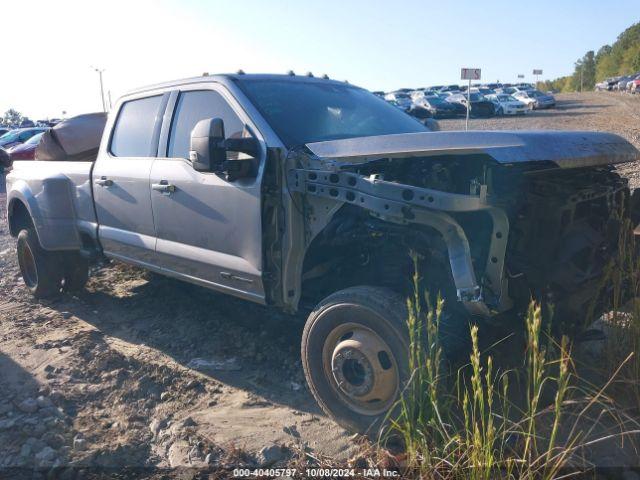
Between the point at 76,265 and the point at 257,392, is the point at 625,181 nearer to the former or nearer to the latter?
the point at 257,392

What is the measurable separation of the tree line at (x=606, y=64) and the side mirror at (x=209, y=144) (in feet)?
298

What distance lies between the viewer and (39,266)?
5863 mm

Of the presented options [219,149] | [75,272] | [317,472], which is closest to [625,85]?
[75,272]

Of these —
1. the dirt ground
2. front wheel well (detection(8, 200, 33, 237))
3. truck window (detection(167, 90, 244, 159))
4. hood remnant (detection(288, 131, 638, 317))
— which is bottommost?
the dirt ground

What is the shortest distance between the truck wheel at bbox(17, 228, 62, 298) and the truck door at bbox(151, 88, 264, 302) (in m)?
2.01

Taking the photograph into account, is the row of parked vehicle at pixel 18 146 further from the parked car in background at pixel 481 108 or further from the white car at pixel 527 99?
the white car at pixel 527 99

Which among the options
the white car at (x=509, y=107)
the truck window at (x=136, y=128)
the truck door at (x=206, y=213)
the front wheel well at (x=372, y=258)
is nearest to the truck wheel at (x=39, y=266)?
the truck window at (x=136, y=128)

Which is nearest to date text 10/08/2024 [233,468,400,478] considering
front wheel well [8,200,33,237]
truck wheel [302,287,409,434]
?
truck wheel [302,287,409,434]

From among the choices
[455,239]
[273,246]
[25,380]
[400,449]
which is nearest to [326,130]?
[273,246]

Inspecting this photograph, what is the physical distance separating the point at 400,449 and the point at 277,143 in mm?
1902

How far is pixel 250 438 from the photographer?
331 centimetres

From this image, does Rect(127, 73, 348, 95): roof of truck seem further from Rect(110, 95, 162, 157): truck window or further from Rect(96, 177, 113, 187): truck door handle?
Rect(96, 177, 113, 187): truck door handle

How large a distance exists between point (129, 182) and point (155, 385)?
168 cm

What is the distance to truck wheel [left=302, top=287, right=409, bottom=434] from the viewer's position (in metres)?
2.95
